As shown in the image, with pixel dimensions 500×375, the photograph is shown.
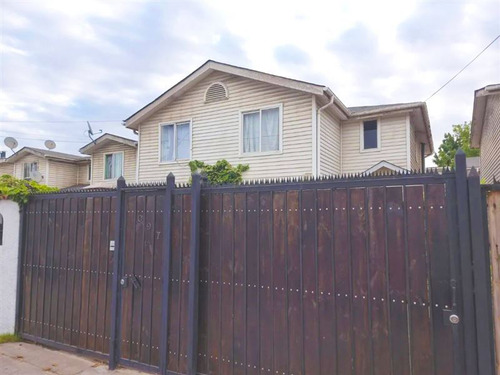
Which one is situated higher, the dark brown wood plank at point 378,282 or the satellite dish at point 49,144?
the satellite dish at point 49,144

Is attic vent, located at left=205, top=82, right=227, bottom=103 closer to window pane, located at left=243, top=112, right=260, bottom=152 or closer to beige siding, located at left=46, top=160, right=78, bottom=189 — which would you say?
window pane, located at left=243, top=112, right=260, bottom=152

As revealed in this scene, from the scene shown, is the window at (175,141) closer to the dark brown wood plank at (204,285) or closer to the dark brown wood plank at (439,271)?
the dark brown wood plank at (204,285)

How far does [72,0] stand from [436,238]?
24.5 ft

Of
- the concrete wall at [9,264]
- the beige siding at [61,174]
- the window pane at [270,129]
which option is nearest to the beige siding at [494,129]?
the window pane at [270,129]

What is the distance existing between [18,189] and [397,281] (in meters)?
4.94

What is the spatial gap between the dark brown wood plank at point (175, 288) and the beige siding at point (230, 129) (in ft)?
20.9

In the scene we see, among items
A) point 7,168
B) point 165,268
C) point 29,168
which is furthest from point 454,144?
point 7,168

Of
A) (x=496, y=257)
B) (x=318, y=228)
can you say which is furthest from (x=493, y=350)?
(x=318, y=228)

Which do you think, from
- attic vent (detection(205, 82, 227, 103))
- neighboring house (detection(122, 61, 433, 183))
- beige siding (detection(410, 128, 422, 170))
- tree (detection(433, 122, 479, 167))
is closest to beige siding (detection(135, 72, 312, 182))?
neighboring house (detection(122, 61, 433, 183))

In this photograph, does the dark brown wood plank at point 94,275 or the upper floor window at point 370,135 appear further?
the upper floor window at point 370,135

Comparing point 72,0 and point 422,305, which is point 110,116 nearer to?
point 72,0

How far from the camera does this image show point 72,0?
6.55 metres

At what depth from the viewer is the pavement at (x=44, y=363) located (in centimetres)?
364

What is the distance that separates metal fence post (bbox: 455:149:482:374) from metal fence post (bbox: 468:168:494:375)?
24 millimetres
